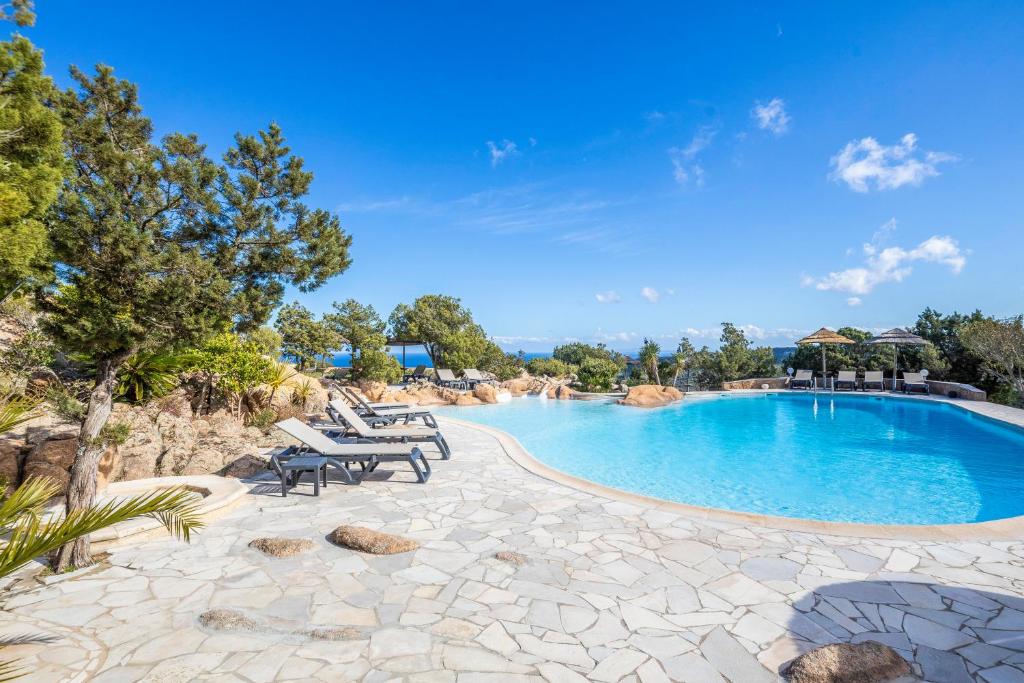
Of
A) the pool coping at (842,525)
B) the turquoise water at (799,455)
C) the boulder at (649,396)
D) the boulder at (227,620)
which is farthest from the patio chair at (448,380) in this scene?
the boulder at (227,620)

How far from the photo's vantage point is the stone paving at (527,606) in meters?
2.70

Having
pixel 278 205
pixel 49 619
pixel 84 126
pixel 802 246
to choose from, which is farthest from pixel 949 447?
pixel 802 246

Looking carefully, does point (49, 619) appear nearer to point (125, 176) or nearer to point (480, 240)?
point (125, 176)

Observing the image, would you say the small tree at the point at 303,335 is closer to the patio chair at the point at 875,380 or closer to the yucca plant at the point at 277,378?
the yucca plant at the point at 277,378

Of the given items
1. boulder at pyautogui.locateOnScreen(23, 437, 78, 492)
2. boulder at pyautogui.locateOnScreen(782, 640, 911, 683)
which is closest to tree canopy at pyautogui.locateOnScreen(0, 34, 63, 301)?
boulder at pyautogui.locateOnScreen(23, 437, 78, 492)

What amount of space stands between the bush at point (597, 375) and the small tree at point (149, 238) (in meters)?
19.4

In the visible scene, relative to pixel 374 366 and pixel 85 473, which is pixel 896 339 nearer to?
pixel 374 366

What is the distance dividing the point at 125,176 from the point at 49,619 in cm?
352

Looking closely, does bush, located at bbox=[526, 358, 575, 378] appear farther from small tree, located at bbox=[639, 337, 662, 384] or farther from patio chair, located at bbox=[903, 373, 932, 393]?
patio chair, located at bbox=[903, 373, 932, 393]

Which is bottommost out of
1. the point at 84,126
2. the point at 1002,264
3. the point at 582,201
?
the point at 84,126

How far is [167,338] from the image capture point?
173 inches

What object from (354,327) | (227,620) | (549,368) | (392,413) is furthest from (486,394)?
(227,620)

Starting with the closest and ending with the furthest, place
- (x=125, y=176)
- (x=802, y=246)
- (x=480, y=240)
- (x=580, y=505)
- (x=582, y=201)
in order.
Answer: (x=125, y=176) → (x=580, y=505) → (x=582, y=201) → (x=802, y=246) → (x=480, y=240)

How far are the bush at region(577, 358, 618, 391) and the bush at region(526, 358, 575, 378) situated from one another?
3.87 metres
